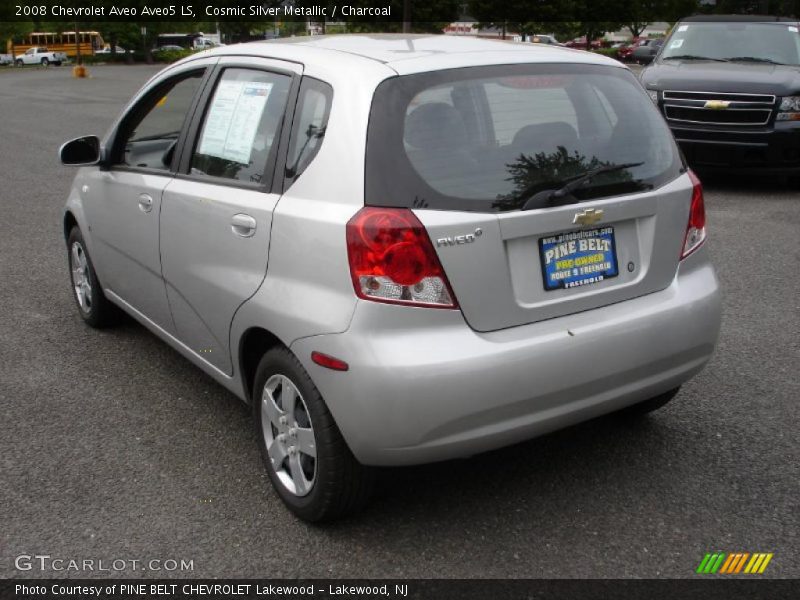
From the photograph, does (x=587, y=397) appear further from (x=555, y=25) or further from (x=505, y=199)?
(x=555, y=25)

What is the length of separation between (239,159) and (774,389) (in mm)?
2799

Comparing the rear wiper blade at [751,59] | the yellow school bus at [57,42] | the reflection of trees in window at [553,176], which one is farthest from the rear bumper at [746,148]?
the yellow school bus at [57,42]

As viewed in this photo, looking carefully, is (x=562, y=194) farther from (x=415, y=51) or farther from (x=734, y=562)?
(x=734, y=562)

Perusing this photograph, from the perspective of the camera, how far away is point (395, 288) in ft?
9.46

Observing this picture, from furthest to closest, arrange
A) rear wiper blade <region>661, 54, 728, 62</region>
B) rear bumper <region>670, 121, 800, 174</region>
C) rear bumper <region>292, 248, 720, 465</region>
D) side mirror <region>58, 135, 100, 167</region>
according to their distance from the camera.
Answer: rear wiper blade <region>661, 54, 728, 62</region> < rear bumper <region>670, 121, 800, 174</region> < side mirror <region>58, 135, 100, 167</region> < rear bumper <region>292, 248, 720, 465</region>

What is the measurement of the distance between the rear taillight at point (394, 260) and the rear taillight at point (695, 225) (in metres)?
1.14

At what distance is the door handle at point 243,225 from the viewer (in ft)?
11.0

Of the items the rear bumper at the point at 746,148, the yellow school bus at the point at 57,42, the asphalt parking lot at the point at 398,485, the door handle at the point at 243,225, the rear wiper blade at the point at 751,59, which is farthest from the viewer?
the yellow school bus at the point at 57,42

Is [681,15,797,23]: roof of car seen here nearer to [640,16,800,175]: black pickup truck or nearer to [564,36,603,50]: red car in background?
[640,16,800,175]: black pickup truck

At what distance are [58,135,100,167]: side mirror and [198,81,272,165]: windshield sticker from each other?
1021 mm

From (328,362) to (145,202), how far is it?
1.70 metres

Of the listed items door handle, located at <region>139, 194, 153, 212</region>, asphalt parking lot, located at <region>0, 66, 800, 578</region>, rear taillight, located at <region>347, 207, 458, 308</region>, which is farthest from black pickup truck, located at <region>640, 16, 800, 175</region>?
rear taillight, located at <region>347, 207, 458, 308</region>

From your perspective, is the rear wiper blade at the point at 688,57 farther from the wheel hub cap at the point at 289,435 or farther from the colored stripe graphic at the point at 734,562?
the wheel hub cap at the point at 289,435

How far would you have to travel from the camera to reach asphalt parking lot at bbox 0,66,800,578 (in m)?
3.14
